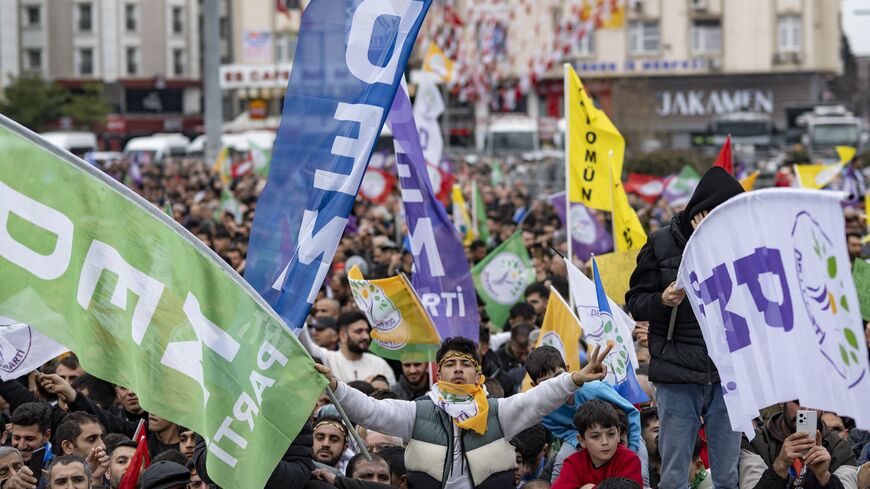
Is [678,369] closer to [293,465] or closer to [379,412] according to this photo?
[379,412]

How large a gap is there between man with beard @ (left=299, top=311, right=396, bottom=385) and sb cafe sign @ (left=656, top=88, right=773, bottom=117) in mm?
55789

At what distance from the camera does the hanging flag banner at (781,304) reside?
4555mm

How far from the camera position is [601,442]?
5.83m

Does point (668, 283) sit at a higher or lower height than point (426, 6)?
lower

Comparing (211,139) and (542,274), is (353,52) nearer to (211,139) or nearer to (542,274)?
(542,274)

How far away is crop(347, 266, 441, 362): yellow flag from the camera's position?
7.88 meters

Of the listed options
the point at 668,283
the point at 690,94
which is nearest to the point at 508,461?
the point at 668,283

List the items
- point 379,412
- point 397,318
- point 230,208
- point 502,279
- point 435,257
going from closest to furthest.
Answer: point 379,412
point 397,318
point 435,257
point 502,279
point 230,208

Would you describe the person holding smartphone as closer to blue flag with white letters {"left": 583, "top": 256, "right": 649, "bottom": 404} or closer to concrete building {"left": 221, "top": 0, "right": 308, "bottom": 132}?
blue flag with white letters {"left": 583, "top": 256, "right": 649, "bottom": 404}

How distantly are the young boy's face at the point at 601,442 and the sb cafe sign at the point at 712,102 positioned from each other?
193ft

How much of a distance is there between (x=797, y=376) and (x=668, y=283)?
4.33 feet

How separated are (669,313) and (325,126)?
5.33ft

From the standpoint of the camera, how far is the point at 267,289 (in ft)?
19.4

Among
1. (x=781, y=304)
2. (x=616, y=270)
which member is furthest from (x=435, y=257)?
(x=781, y=304)
